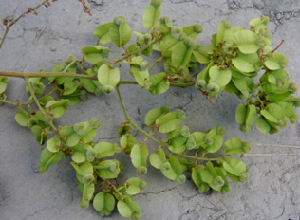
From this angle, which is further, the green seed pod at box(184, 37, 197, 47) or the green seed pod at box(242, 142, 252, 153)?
the green seed pod at box(242, 142, 252, 153)

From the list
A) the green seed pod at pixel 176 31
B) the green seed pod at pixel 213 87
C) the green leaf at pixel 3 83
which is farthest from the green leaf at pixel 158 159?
the green leaf at pixel 3 83

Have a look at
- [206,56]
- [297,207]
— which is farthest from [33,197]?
[297,207]

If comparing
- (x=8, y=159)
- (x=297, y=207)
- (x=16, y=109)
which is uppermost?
(x=16, y=109)

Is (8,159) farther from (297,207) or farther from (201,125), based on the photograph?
(297,207)

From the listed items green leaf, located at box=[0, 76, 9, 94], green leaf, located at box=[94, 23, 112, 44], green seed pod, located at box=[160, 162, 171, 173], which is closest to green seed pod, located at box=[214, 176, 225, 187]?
green seed pod, located at box=[160, 162, 171, 173]

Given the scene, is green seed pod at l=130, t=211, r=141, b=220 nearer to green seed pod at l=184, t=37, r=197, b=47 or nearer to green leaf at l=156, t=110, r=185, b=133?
green leaf at l=156, t=110, r=185, b=133

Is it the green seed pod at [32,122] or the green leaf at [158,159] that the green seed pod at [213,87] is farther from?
the green seed pod at [32,122]
